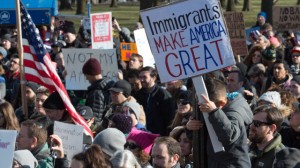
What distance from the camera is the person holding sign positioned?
21.1ft

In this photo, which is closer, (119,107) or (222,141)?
(222,141)

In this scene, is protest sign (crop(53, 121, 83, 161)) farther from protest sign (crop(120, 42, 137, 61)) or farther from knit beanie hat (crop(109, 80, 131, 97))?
protest sign (crop(120, 42, 137, 61))

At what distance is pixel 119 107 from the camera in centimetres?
932

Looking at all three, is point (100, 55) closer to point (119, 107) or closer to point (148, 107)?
point (148, 107)

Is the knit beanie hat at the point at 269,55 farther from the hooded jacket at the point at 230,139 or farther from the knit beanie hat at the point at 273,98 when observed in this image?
the hooded jacket at the point at 230,139

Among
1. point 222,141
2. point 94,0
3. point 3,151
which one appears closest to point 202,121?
point 222,141

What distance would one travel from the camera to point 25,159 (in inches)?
269

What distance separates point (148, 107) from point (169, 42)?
4.49m

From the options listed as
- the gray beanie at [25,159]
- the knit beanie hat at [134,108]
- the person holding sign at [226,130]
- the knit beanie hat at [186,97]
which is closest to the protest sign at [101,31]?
the knit beanie hat at [186,97]

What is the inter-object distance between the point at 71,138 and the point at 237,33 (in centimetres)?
805

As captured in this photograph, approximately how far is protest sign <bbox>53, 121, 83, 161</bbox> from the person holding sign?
123 cm

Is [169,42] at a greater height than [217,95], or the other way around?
[169,42]

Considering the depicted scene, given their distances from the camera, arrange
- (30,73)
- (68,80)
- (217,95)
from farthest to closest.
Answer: (68,80) < (30,73) < (217,95)

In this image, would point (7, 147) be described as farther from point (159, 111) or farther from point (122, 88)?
point (159, 111)
